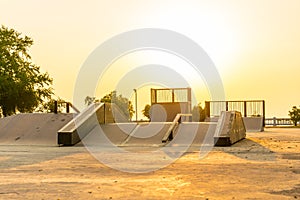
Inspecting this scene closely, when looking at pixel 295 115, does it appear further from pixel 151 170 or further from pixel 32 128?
pixel 151 170

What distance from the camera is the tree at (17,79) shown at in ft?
145

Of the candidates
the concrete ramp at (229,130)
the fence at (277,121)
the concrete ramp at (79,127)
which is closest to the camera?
the concrete ramp at (229,130)

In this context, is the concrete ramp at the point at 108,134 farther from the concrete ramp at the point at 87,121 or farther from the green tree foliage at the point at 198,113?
the green tree foliage at the point at 198,113

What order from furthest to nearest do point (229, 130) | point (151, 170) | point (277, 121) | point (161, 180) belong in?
point (277, 121), point (229, 130), point (151, 170), point (161, 180)

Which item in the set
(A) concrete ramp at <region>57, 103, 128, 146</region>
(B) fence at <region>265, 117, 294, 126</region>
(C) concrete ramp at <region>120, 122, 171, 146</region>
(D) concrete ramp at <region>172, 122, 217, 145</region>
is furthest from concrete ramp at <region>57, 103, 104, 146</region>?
(B) fence at <region>265, 117, 294, 126</region>

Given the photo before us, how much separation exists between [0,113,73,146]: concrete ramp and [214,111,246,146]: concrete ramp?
7.40 m

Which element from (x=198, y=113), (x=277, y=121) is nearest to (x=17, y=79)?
(x=198, y=113)

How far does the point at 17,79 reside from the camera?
45.2m

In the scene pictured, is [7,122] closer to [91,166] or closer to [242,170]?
[91,166]

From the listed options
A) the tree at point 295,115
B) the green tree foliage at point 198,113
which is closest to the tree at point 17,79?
the green tree foliage at point 198,113

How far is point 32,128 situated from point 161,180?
1665 cm

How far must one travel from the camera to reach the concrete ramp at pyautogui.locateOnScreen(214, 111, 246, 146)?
18656mm

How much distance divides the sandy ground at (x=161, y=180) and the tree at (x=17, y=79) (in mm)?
32876

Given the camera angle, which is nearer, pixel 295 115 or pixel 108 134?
pixel 108 134
